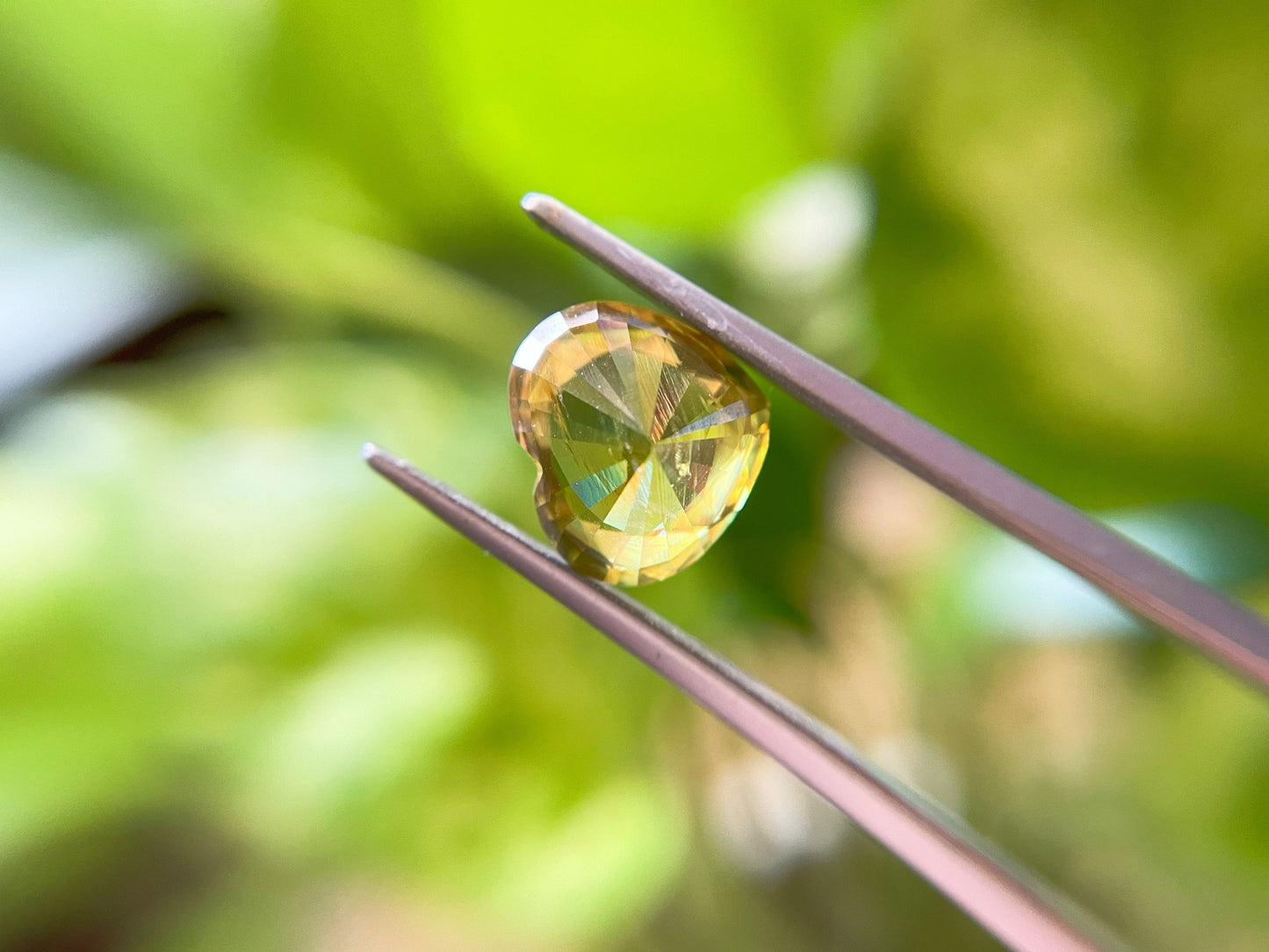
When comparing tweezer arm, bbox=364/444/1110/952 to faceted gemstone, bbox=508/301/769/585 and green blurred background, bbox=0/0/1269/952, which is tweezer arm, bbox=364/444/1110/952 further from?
green blurred background, bbox=0/0/1269/952

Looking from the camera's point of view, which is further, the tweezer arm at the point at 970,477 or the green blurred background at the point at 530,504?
the green blurred background at the point at 530,504

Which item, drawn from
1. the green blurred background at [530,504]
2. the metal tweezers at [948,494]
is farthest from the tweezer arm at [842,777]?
the green blurred background at [530,504]

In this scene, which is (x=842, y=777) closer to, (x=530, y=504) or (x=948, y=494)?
(x=948, y=494)

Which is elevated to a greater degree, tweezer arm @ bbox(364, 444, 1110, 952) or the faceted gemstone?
the faceted gemstone

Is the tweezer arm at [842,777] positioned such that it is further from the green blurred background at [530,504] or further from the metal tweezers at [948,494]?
the green blurred background at [530,504]

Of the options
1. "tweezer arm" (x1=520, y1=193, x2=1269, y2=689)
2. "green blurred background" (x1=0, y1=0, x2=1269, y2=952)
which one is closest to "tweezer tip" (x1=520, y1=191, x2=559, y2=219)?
"tweezer arm" (x1=520, y1=193, x2=1269, y2=689)

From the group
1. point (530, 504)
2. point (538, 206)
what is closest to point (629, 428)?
point (538, 206)
